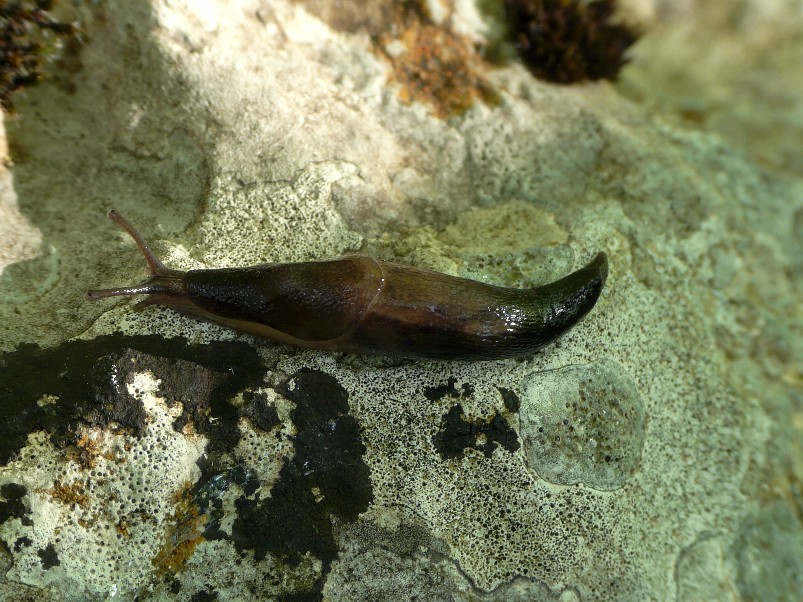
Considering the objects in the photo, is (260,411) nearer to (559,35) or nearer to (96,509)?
(96,509)

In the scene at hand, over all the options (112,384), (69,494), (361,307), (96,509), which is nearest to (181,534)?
(96,509)

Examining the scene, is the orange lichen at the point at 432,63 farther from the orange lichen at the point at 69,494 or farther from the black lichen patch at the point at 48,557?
the black lichen patch at the point at 48,557

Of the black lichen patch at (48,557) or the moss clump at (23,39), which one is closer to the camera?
the black lichen patch at (48,557)

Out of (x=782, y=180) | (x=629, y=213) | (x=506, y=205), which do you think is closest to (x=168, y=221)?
(x=506, y=205)

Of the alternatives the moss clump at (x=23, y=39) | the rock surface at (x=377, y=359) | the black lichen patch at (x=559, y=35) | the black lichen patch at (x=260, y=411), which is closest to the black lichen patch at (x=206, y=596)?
the rock surface at (x=377, y=359)

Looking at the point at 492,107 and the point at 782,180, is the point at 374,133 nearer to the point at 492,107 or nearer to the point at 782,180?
the point at 492,107

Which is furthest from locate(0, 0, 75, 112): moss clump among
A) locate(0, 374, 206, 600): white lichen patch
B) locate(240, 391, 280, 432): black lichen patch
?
locate(240, 391, 280, 432): black lichen patch
